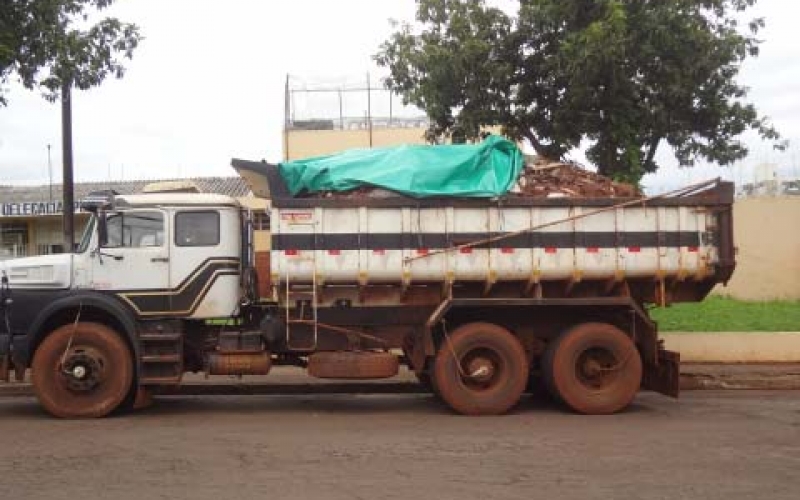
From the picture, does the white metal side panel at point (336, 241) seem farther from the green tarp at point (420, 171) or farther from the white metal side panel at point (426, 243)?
the white metal side panel at point (426, 243)

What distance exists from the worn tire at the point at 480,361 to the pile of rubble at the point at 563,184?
1738mm

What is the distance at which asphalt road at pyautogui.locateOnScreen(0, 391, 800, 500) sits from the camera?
648cm

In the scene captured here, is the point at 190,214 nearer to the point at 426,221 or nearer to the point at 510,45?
the point at 426,221

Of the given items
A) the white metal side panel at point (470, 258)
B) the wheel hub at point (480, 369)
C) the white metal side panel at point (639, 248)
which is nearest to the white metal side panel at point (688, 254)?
the white metal side panel at point (639, 248)

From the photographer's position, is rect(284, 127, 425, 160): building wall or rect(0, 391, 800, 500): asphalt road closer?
rect(0, 391, 800, 500): asphalt road

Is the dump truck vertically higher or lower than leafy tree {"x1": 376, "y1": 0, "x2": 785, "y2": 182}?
lower

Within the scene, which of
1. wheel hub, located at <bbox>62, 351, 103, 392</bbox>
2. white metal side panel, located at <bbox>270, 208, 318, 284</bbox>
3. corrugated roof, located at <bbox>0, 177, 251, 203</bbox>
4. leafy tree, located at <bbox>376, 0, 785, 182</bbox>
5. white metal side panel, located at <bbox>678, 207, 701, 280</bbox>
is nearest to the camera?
wheel hub, located at <bbox>62, 351, 103, 392</bbox>

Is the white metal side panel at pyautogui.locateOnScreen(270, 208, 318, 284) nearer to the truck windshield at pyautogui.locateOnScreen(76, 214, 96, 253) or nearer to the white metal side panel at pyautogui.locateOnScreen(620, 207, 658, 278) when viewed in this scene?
the truck windshield at pyautogui.locateOnScreen(76, 214, 96, 253)

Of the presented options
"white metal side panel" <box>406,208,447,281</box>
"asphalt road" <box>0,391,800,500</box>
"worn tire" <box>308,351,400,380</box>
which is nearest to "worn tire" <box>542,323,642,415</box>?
"asphalt road" <box>0,391,800,500</box>

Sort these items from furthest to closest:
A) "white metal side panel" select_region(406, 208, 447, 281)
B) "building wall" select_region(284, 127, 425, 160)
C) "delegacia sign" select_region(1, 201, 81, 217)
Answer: "delegacia sign" select_region(1, 201, 81, 217), "building wall" select_region(284, 127, 425, 160), "white metal side panel" select_region(406, 208, 447, 281)

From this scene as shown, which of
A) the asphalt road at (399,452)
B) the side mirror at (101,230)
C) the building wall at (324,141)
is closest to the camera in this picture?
the asphalt road at (399,452)

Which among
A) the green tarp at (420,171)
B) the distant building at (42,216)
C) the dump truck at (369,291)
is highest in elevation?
the distant building at (42,216)

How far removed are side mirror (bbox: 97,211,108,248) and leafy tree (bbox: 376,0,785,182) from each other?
608 centimetres

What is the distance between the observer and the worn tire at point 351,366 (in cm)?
988
